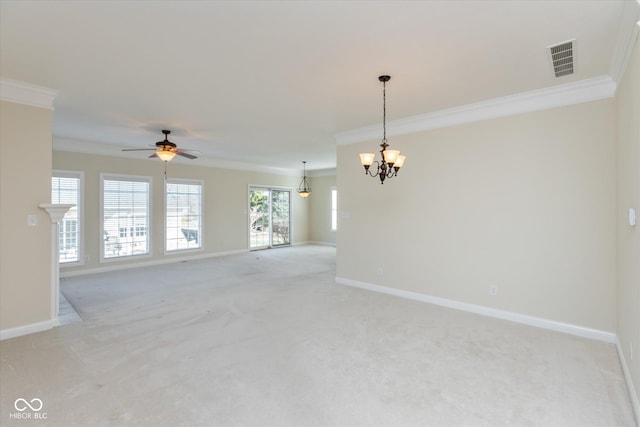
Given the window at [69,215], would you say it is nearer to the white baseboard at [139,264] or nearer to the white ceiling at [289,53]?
the white baseboard at [139,264]

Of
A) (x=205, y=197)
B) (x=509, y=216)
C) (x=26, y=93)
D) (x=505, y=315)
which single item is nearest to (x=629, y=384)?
(x=505, y=315)

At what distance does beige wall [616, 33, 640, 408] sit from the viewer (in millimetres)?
2107

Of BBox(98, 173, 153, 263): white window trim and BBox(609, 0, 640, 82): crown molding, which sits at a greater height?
BBox(609, 0, 640, 82): crown molding

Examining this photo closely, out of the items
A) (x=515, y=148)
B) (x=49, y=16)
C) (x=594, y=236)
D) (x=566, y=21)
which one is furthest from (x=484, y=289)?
(x=49, y=16)

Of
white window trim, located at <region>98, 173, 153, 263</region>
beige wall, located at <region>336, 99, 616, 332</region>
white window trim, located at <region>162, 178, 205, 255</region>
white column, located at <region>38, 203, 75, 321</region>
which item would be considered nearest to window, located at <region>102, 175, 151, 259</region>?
white window trim, located at <region>98, 173, 153, 263</region>

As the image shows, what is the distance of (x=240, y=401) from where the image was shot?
223 cm

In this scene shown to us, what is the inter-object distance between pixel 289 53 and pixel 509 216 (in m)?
3.20

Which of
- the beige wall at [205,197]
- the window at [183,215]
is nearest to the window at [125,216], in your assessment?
the beige wall at [205,197]

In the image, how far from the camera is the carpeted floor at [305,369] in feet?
6.87

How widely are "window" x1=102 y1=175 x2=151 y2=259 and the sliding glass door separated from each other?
3.11 m

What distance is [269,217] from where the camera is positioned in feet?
34.3

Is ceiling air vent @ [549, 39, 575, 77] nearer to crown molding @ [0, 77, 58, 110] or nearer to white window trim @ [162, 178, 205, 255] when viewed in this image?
crown molding @ [0, 77, 58, 110]

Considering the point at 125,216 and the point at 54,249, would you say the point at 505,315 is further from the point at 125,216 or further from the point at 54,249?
the point at 125,216

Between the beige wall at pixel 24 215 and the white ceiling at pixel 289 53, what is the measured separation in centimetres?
53
